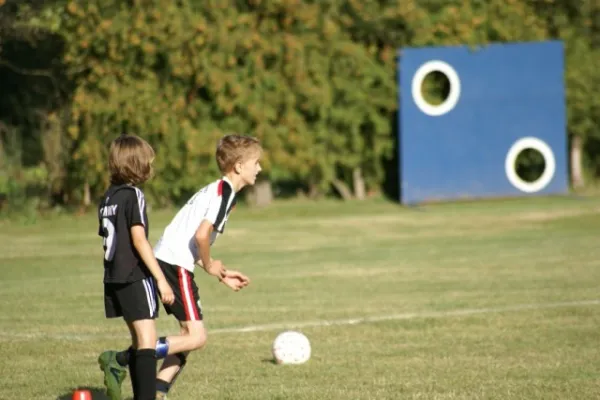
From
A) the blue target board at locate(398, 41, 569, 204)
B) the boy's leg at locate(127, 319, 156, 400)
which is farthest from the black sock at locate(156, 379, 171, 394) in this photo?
the blue target board at locate(398, 41, 569, 204)

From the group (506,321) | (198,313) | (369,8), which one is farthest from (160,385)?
(369,8)

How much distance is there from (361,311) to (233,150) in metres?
4.26

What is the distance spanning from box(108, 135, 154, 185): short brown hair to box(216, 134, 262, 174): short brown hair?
0.68m

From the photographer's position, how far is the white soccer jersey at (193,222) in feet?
23.3

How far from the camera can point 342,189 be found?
25.2m

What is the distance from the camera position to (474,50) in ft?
81.0

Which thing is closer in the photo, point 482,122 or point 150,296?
point 150,296

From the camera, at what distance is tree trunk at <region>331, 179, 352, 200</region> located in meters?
25.2

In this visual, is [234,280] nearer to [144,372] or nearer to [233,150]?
[233,150]

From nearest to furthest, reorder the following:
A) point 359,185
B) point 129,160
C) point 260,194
Result: point 129,160, point 260,194, point 359,185

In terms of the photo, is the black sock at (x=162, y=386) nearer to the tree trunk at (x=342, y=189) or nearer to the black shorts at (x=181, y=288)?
the black shorts at (x=181, y=288)

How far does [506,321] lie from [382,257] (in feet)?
18.7

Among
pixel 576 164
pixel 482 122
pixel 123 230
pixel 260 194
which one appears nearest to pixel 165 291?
pixel 123 230

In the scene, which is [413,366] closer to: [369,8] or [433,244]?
[433,244]
